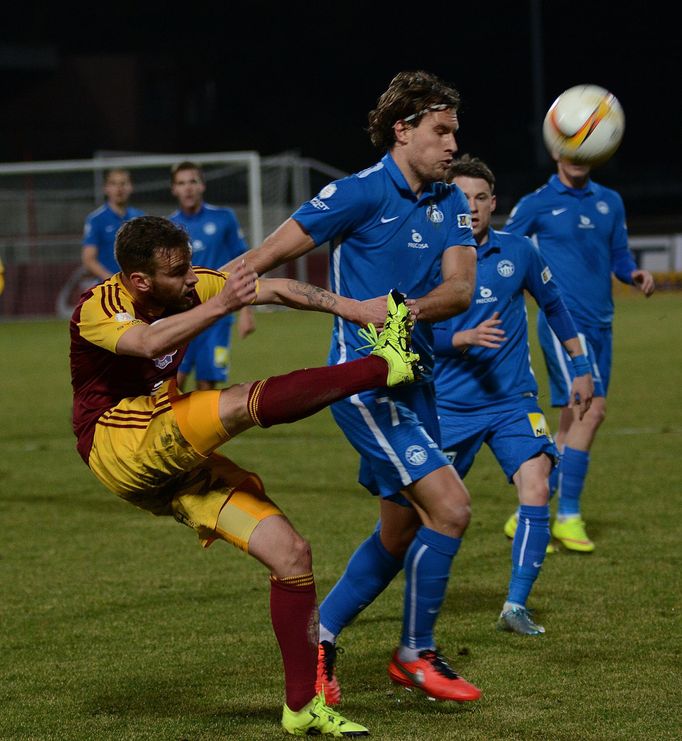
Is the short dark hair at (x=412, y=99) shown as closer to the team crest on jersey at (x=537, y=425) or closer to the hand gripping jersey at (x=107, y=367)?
the hand gripping jersey at (x=107, y=367)

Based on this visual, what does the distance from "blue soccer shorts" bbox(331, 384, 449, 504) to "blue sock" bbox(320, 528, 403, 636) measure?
34cm

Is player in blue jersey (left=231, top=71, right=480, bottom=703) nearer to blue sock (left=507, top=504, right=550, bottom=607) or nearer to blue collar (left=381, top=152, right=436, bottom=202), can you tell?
blue collar (left=381, top=152, right=436, bottom=202)

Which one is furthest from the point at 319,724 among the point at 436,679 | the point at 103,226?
the point at 103,226

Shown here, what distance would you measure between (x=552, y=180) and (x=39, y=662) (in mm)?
4283

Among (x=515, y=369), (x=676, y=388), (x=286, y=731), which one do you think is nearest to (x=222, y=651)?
(x=286, y=731)

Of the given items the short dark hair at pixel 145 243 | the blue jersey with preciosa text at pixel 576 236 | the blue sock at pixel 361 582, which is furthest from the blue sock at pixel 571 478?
→ the short dark hair at pixel 145 243

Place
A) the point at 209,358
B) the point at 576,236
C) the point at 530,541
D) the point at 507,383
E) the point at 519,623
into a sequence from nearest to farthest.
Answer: the point at 519,623 < the point at 530,541 < the point at 507,383 < the point at 576,236 < the point at 209,358

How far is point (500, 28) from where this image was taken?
52469mm

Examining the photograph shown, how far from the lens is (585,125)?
6520mm

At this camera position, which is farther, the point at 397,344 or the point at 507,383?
the point at 507,383

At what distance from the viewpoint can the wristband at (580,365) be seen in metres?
6.15

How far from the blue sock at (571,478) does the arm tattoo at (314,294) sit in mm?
3347

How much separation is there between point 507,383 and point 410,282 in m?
1.42

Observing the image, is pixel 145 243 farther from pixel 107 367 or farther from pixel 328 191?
pixel 328 191
